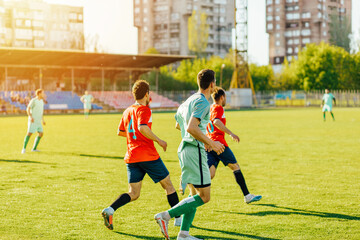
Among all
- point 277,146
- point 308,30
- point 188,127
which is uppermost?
point 308,30

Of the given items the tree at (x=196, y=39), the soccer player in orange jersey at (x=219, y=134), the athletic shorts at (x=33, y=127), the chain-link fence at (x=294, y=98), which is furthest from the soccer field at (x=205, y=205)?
the tree at (x=196, y=39)

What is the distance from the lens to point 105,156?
12.7 metres

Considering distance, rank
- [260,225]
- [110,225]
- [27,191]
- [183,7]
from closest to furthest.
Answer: [110,225] < [260,225] < [27,191] < [183,7]

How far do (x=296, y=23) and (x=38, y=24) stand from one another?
65.8 metres

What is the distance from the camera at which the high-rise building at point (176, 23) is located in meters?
118

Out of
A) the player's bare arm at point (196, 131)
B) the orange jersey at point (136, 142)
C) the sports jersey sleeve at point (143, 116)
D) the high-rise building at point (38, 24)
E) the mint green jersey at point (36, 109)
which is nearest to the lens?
the player's bare arm at point (196, 131)

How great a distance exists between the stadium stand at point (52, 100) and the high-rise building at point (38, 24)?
145 ft

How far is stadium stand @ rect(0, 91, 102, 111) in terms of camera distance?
49500mm

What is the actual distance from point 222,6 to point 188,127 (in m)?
121

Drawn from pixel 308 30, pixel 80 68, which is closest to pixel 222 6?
pixel 308 30

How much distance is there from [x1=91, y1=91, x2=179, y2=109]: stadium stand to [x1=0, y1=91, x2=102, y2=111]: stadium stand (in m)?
2.40

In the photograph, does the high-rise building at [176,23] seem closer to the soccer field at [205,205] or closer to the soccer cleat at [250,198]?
the soccer field at [205,205]

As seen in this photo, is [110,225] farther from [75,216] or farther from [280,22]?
[280,22]

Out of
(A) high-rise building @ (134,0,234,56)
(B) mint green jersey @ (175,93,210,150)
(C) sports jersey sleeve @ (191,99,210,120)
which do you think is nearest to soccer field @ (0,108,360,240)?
(B) mint green jersey @ (175,93,210,150)
